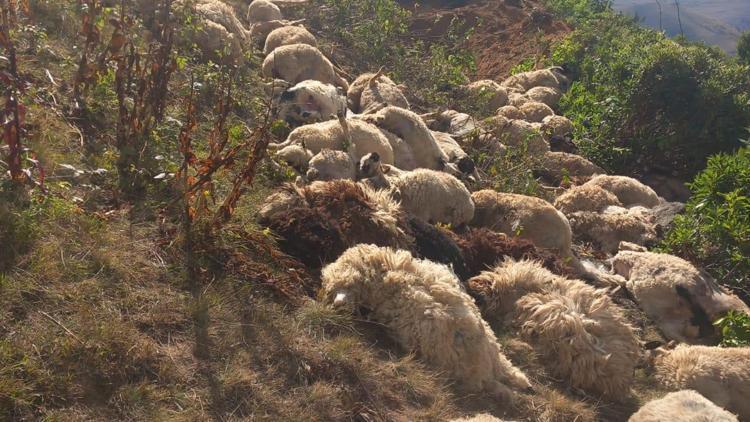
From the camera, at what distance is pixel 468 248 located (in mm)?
7039

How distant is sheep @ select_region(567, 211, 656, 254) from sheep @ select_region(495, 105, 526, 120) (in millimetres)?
4482

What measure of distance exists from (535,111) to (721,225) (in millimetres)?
6824

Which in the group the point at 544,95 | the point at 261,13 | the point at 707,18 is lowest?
the point at 707,18

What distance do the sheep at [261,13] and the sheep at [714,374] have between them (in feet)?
35.1

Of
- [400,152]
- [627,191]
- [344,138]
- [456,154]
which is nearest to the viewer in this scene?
[344,138]

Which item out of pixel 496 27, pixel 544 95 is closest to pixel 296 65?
pixel 544 95

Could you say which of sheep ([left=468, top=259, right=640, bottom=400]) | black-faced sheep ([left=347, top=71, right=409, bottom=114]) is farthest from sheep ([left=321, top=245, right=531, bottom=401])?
black-faced sheep ([left=347, top=71, right=409, bottom=114])

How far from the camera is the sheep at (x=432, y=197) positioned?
304 inches

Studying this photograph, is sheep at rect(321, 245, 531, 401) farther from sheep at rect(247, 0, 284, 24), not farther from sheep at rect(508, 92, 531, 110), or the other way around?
sheep at rect(508, 92, 531, 110)

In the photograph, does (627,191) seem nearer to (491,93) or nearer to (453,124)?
(453,124)

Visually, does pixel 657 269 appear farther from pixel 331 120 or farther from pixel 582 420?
pixel 331 120

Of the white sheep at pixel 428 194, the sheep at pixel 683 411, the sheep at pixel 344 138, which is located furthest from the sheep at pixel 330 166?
the sheep at pixel 683 411

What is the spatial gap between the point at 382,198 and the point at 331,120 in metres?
2.40

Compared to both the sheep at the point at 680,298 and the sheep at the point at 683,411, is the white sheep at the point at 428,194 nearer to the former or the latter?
the sheep at the point at 680,298
